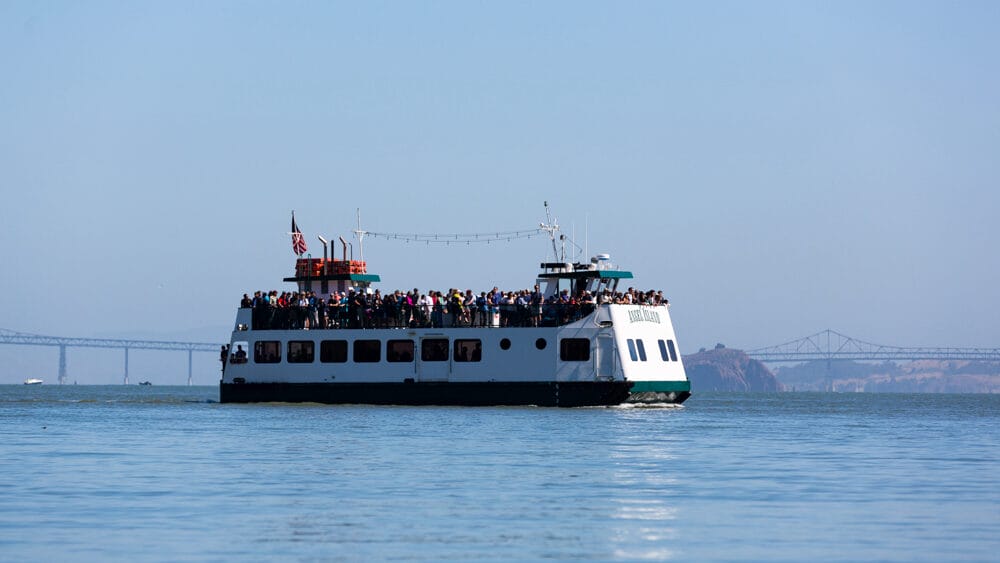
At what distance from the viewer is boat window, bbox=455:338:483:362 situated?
5334 centimetres

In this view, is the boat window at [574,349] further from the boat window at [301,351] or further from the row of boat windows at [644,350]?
the boat window at [301,351]

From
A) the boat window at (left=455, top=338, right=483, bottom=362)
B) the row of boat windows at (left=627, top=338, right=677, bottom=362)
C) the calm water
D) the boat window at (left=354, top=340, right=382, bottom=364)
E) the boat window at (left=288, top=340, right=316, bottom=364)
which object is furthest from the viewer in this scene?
the boat window at (left=288, top=340, right=316, bottom=364)

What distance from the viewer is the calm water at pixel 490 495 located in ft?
53.3

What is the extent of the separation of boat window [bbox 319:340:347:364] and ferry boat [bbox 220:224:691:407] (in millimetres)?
36

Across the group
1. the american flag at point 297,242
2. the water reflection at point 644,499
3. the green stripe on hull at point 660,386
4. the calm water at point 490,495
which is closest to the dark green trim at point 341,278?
the american flag at point 297,242

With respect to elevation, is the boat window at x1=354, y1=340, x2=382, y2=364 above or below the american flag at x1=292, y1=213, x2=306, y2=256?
below

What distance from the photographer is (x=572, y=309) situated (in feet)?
171

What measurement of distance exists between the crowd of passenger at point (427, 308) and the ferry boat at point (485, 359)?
97 millimetres

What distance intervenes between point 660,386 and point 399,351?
9369mm

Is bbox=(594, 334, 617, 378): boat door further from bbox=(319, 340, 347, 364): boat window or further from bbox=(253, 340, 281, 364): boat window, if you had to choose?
bbox=(253, 340, 281, 364): boat window

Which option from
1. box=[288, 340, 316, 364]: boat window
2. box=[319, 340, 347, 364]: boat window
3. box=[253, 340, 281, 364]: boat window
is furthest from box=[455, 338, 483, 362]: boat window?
box=[253, 340, 281, 364]: boat window

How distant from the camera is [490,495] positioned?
21.4m

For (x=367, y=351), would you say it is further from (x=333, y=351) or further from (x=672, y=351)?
(x=672, y=351)

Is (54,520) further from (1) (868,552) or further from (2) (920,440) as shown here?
(2) (920,440)
